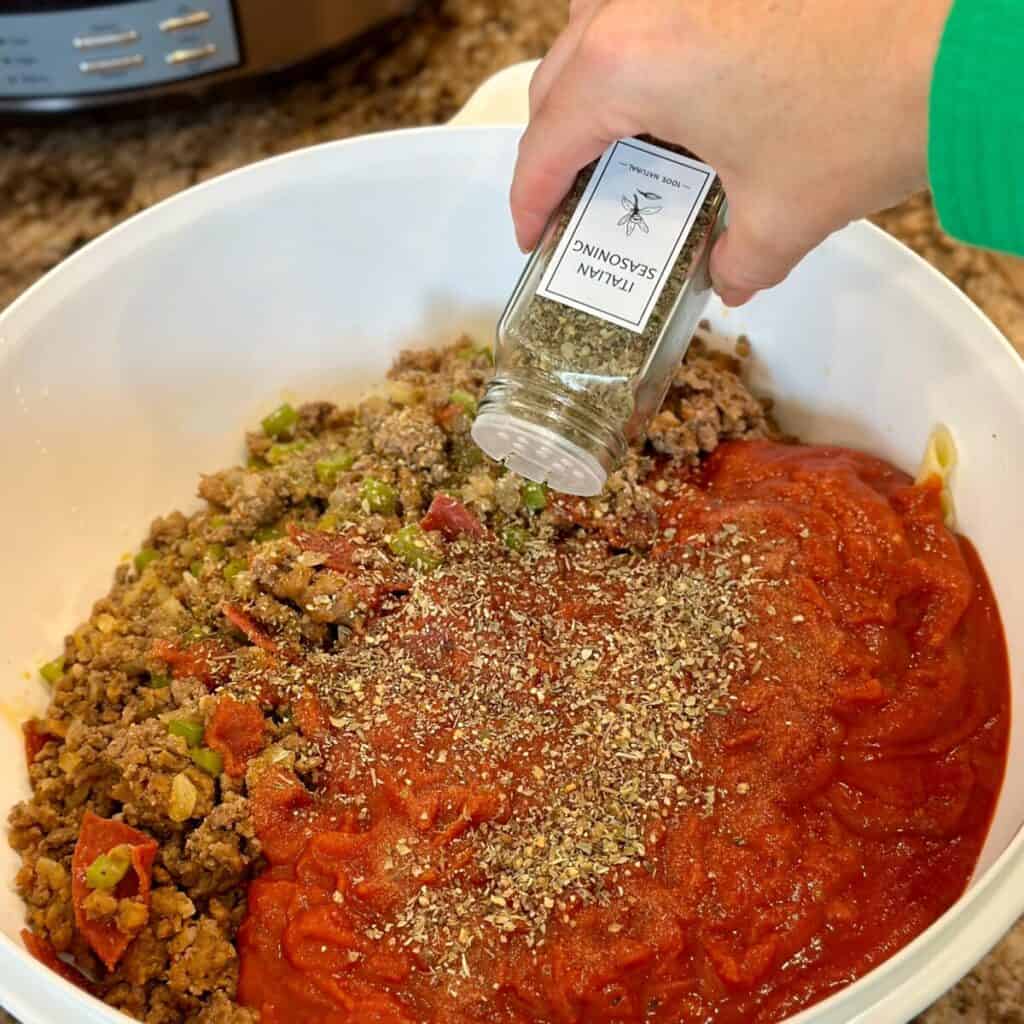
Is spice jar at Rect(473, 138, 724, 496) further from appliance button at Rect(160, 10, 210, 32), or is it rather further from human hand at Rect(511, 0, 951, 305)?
appliance button at Rect(160, 10, 210, 32)

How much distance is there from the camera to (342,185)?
250 centimetres

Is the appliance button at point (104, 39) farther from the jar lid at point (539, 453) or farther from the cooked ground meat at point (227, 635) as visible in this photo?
the jar lid at point (539, 453)

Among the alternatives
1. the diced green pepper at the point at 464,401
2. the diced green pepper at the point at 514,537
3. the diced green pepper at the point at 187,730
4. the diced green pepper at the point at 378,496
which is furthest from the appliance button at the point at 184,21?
the diced green pepper at the point at 187,730

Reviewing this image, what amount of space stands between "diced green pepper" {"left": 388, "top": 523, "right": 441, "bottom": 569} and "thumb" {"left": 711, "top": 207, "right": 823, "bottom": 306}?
77 centimetres

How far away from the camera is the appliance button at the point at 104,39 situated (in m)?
2.62

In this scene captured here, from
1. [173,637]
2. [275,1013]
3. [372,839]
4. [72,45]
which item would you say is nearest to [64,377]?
[173,637]

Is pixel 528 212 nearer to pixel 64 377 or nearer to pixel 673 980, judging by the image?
pixel 64 377

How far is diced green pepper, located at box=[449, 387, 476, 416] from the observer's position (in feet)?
7.70

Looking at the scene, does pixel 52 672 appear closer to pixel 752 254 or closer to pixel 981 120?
pixel 752 254

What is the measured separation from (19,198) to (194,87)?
64 cm

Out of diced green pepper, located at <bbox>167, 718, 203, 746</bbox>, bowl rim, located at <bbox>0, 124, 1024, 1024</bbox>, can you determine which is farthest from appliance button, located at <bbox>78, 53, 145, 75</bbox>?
bowl rim, located at <bbox>0, 124, 1024, 1024</bbox>

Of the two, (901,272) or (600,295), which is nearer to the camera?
(600,295)

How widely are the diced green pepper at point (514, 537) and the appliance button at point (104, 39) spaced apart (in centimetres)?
161

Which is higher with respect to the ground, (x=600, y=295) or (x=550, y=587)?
(x=600, y=295)
